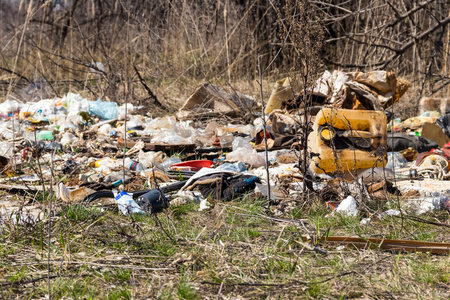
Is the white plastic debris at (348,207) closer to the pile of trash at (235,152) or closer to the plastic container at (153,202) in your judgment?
the pile of trash at (235,152)

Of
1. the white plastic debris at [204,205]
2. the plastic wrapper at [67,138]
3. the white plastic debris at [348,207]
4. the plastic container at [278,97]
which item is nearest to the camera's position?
the white plastic debris at [348,207]

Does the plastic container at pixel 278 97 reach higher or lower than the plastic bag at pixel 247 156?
higher

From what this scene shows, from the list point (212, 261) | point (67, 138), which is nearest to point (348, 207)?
point (212, 261)

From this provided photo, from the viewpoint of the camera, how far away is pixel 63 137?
538cm

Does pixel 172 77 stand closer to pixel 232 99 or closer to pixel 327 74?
pixel 232 99

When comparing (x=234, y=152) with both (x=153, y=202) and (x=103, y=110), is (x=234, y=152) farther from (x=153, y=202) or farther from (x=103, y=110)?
(x=103, y=110)

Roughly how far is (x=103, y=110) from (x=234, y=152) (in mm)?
2893

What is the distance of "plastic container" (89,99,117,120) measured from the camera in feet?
21.5

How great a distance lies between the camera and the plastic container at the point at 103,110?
656cm

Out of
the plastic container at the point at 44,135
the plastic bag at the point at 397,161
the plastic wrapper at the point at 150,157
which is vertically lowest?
the plastic bag at the point at 397,161

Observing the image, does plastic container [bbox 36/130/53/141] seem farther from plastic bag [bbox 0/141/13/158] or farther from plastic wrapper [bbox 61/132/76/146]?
plastic bag [bbox 0/141/13/158]

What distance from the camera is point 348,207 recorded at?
2.76 meters

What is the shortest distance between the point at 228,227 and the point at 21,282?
103cm

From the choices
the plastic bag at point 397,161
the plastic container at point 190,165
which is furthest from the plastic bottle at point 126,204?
the plastic bag at point 397,161
